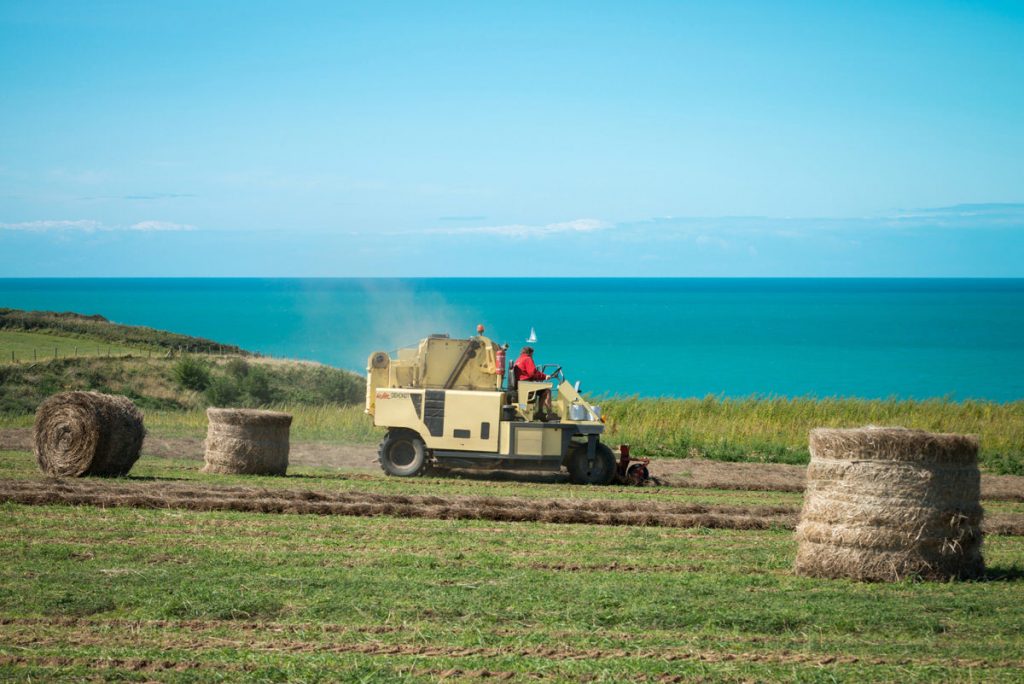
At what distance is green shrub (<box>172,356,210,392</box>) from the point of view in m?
34.2

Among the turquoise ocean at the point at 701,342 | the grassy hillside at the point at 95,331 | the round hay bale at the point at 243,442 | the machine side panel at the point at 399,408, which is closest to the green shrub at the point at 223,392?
the turquoise ocean at the point at 701,342

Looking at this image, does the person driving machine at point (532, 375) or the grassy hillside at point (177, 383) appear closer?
the person driving machine at point (532, 375)

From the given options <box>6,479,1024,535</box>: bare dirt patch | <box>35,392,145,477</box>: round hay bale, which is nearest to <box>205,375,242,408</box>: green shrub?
<box>35,392,145,477</box>: round hay bale

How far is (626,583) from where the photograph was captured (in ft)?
33.8

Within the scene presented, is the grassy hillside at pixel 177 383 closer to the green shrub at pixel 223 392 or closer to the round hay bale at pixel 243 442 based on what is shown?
A: the green shrub at pixel 223 392

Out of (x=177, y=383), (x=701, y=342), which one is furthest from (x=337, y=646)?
(x=701, y=342)

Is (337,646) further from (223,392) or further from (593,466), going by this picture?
(223,392)

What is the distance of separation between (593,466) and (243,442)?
5671 millimetres

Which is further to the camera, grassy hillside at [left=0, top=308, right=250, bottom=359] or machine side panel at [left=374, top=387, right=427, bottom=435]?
grassy hillside at [left=0, top=308, right=250, bottom=359]

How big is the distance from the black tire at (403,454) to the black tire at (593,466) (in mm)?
2478

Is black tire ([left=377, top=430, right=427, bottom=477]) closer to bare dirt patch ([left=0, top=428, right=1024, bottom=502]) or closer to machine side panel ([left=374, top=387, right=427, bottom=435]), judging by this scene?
machine side panel ([left=374, top=387, right=427, bottom=435])

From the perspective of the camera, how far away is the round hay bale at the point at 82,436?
16578 millimetres

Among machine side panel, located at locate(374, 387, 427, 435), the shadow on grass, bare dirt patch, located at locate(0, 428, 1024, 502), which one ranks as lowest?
the shadow on grass

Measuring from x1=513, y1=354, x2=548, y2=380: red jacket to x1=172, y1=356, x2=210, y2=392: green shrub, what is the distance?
16.2 m
